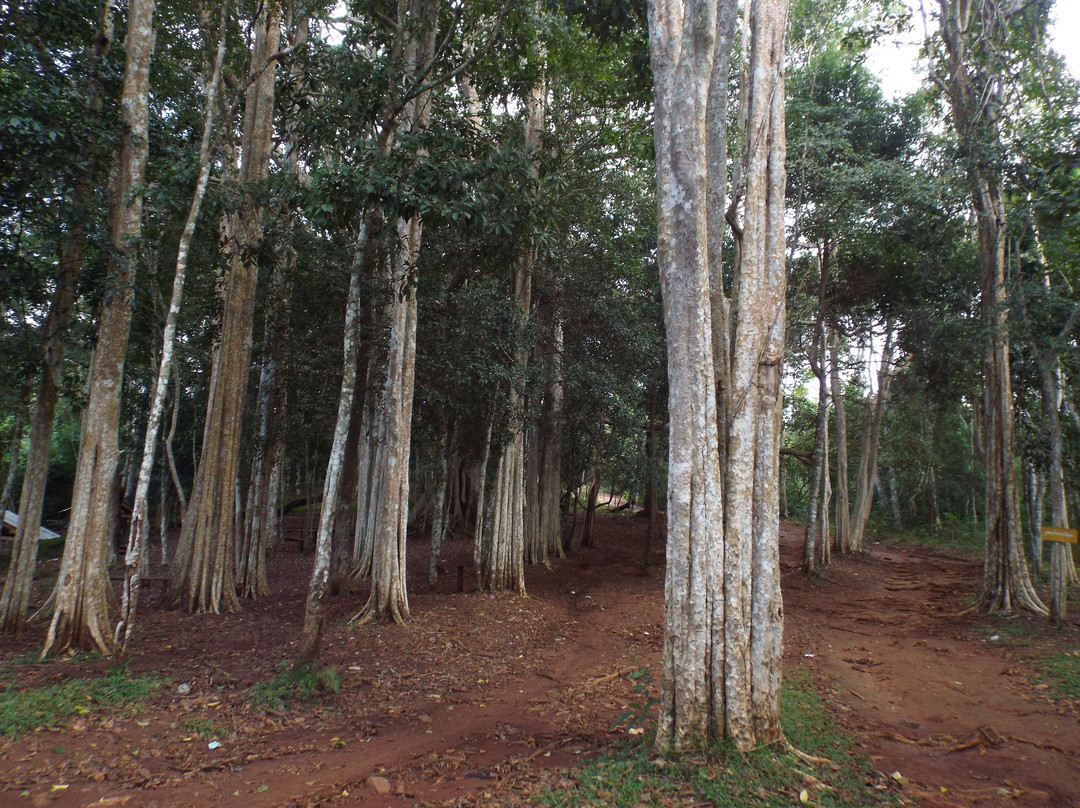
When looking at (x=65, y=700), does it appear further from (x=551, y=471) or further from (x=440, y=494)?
(x=551, y=471)

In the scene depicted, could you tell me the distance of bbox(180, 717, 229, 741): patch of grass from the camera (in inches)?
221

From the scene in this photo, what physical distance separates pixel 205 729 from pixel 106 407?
4.05 meters

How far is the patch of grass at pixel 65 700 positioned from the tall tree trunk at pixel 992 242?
43.0 feet

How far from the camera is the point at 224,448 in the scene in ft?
34.0

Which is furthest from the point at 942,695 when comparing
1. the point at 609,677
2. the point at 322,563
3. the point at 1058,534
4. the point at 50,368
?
the point at 50,368

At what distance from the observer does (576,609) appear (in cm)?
1187

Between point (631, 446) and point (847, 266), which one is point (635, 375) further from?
point (847, 266)

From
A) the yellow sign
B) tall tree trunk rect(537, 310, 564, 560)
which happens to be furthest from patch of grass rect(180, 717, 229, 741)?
the yellow sign

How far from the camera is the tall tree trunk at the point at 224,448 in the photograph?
1007cm

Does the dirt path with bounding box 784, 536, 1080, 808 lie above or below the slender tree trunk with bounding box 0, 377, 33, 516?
below

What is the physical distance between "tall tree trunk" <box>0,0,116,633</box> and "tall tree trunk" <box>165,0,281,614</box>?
192 centimetres

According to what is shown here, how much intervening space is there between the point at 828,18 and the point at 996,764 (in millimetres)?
15829

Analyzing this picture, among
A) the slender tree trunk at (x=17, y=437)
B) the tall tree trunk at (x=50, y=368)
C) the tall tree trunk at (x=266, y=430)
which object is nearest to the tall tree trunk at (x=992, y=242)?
the tall tree trunk at (x=266, y=430)

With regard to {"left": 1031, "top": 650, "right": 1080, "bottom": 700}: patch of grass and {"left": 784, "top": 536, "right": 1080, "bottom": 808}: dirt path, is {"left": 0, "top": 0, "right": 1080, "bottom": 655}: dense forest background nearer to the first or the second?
{"left": 784, "top": 536, "right": 1080, "bottom": 808}: dirt path
